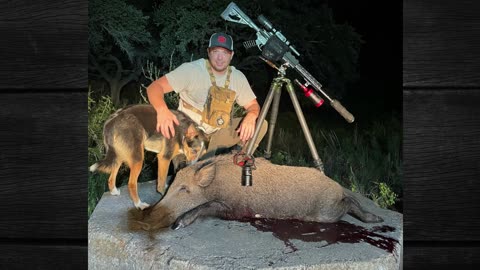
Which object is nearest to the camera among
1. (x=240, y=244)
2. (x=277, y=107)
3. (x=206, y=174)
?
(x=240, y=244)

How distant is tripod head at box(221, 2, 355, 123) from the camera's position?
1.92 m

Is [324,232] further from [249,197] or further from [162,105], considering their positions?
[162,105]

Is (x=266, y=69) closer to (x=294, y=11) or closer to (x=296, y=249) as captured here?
(x=294, y=11)

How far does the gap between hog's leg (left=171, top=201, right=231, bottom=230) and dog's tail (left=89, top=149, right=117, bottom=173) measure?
0.81 feet

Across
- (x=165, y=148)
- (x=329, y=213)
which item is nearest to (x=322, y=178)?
(x=329, y=213)

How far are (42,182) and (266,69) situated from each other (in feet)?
2.17

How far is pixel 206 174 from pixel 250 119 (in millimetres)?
249

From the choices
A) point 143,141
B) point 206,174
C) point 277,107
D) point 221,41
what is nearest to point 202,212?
point 206,174

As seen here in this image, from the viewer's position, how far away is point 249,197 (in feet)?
6.93

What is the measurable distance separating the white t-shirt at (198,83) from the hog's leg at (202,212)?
23 cm

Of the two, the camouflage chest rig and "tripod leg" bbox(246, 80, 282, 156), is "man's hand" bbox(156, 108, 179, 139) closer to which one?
the camouflage chest rig

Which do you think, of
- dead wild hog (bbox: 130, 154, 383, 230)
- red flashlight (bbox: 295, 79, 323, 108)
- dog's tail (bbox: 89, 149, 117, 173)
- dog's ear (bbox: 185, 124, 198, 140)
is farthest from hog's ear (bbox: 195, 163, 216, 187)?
red flashlight (bbox: 295, 79, 323, 108)

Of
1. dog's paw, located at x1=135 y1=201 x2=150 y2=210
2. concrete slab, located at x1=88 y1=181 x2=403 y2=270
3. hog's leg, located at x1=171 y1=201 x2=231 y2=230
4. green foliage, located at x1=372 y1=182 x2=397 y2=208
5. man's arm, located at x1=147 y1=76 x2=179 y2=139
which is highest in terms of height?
man's arm, located at x1=147 y1=76 x2=179 y2=139

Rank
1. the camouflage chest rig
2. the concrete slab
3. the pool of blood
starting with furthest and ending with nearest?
the camouflage chest rig → the pool of blood → the concrete slab
